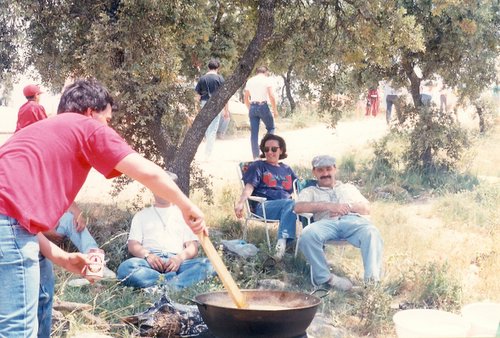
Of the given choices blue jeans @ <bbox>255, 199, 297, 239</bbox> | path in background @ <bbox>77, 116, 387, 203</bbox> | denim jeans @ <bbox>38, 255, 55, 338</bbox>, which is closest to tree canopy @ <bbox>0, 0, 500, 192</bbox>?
blue jeans @ <bbox>255, 199, 297, 239</bbox>

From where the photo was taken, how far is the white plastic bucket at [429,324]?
325 cm

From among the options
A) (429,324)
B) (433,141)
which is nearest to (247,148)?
(433,141)

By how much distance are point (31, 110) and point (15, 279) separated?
5.55m

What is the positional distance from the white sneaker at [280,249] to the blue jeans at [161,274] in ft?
3.67

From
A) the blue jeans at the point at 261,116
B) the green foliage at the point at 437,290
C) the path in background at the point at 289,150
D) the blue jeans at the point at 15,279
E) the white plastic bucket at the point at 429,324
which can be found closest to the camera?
the blue jeans at the point at 15,279

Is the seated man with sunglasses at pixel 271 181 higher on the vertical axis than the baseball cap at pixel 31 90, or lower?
lower

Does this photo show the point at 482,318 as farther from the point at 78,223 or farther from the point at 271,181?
the point at 271,181

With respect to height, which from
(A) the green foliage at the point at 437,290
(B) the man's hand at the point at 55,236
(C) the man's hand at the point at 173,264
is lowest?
(A) the green foliage at the point at 437,290

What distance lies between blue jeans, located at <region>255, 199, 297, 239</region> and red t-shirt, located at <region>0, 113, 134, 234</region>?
14.1ft

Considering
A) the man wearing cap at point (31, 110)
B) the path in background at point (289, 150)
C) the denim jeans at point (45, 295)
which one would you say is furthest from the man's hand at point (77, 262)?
the path in background at point (289, 150)

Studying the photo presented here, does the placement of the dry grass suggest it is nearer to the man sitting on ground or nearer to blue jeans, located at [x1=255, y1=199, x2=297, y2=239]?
the man sitting on ground

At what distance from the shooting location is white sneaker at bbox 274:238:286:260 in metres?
7.18

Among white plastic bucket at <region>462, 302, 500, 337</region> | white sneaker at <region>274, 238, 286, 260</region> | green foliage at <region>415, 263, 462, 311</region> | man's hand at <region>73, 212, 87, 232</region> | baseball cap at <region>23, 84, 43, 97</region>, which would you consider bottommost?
green foliage at <region>415, 263, 462, 311</region>

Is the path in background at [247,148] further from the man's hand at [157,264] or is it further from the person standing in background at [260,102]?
the man's hand at [157,264]
